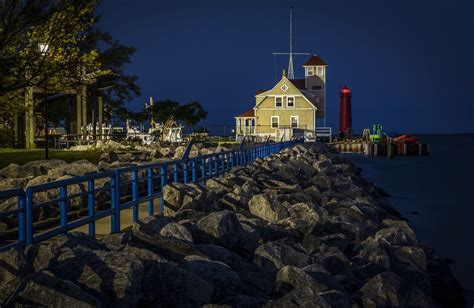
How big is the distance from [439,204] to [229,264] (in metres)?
25.3

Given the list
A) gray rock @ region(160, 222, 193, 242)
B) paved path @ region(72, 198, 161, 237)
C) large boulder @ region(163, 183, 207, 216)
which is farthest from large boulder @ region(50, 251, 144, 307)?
large boulder @ region(163, 183, 207, 216)

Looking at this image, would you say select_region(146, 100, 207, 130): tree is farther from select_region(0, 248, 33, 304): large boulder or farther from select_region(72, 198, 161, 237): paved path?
select_region(0, 248, 33, 304): large boulder

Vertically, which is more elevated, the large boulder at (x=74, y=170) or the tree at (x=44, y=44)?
the tree at (x=44, y=44)

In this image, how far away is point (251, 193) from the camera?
49.0 ft

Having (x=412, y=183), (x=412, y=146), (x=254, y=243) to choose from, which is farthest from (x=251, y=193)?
(x=412, y=146)

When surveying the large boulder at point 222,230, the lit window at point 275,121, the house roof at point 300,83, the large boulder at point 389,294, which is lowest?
the large boulder at point 389,294

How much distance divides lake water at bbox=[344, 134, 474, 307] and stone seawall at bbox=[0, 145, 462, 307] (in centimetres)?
248

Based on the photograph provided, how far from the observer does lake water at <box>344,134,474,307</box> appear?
57.9 ft

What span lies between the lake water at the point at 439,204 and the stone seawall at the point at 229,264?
248cm

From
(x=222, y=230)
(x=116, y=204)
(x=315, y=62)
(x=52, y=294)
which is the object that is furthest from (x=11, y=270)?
(x=315, y=62)

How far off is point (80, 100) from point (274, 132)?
3285 cm

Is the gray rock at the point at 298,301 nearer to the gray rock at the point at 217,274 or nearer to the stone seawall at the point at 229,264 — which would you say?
the stone seawall at the point at 229,264

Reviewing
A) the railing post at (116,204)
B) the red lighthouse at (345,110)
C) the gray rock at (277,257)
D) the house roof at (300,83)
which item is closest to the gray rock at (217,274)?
the gray rock at (277,257)

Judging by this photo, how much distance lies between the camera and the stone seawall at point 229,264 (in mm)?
6031
